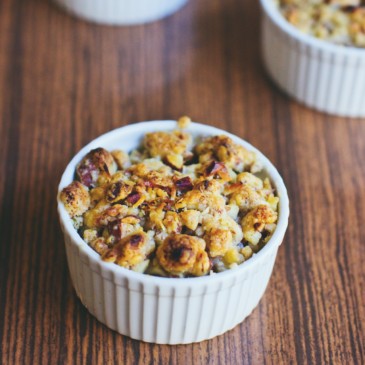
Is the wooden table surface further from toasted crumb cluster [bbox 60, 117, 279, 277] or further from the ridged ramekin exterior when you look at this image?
toasted crumb cluster [bbox 60, 117, 279, 277]

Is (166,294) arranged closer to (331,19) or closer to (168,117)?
(168,117)

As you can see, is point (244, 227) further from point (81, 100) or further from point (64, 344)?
point (81, 100)

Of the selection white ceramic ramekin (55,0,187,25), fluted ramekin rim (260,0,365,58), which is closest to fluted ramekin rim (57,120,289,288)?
fluted ramekin rim (260,0,365,58)

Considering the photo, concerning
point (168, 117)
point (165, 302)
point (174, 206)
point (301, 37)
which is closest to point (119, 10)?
point (168, 117)

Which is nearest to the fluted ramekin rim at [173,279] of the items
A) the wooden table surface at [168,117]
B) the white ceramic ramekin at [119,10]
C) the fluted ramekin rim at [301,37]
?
the wooden table surface at [168,117]

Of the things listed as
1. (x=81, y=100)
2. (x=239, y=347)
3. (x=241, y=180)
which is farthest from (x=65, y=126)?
(x=239, y=347)

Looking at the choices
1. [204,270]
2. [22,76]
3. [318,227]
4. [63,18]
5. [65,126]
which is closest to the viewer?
[204,270]
